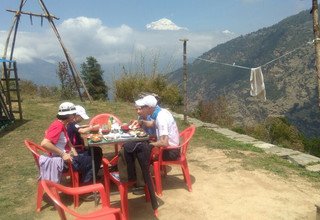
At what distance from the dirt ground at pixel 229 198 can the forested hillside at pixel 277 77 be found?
105ft

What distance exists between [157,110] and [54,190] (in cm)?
222

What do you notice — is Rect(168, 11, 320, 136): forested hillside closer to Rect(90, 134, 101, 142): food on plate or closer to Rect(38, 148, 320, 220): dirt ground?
Rect(38, 148, 320, 220): dirt ground

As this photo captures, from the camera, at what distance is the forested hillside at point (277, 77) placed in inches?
3499

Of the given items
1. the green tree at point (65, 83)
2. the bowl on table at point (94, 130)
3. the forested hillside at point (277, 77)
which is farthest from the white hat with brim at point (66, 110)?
the forested hillside at point (277, 77)

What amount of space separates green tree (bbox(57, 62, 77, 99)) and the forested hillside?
20.9 meters

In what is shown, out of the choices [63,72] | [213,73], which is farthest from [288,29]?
[63,72]

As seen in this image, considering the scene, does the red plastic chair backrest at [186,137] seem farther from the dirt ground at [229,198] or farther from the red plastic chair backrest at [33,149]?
the red plastic chair backrest at [33,149]

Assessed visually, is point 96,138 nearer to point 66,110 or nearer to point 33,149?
point 66,110

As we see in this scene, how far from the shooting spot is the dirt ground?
164 inches

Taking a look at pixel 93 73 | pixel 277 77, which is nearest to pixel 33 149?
pixel 93 73

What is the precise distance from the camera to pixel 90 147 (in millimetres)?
4371

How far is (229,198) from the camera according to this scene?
4.59 m

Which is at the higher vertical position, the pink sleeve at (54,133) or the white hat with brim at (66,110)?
the white hat with brim at (66,110)

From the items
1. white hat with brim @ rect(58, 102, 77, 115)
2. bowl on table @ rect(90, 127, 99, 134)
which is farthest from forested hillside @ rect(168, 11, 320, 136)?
white hat with brim @ rect(58, 102, 77, 115)
